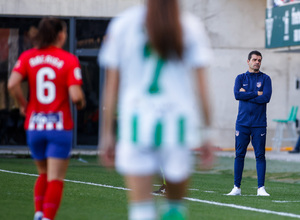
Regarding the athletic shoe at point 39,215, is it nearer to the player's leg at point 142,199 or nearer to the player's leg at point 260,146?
the player's leg at point 142,199

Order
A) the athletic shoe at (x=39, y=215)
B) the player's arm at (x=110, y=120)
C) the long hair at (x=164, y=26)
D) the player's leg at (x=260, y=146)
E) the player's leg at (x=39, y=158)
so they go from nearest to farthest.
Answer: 1. the long hair at (x=164, y=26)
2. the player's arm at (x=110, y=120)
3. the player's leg at (x=39, y=158)
4. the athletic shoe at (x=39, y=215)
5. the player's leg at (x=260, y=146)

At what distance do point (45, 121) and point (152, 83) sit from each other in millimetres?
2347

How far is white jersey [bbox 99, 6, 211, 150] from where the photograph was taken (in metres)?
4.45

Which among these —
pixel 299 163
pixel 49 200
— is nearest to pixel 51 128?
pixel 49 200

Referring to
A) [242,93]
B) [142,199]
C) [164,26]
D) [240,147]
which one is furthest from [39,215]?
[242,93]

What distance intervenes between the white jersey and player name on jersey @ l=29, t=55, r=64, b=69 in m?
2.17

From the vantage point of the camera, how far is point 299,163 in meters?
20.4

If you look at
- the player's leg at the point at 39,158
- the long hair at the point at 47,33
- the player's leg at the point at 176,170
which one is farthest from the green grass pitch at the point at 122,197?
the player's leg at the point at 176,170

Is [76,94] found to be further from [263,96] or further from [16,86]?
[263,96]

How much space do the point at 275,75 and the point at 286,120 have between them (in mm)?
1673

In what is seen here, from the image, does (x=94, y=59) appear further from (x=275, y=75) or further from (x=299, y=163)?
(x=299, y=163)

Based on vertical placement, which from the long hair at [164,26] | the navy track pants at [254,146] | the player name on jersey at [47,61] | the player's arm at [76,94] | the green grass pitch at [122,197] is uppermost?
the long hair at [164,26]

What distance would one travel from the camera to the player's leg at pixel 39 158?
6.66 meters

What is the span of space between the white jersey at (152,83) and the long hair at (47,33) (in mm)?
2249
